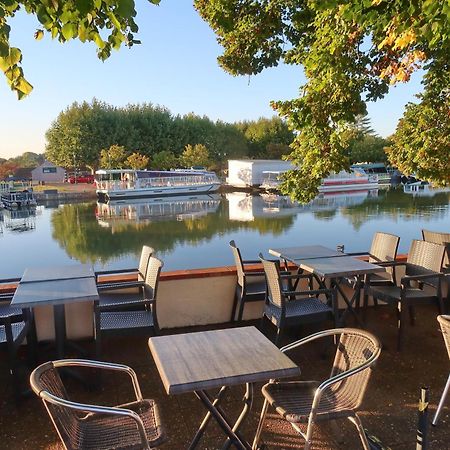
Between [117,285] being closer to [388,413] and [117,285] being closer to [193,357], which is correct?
[193,357]

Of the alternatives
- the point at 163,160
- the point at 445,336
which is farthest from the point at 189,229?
the point at 163,160

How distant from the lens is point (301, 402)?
5.82 feet

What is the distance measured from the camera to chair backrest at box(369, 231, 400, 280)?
373 centimetres

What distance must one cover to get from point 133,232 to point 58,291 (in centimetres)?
1946

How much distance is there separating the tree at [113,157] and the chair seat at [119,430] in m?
41.0

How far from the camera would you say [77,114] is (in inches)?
1683

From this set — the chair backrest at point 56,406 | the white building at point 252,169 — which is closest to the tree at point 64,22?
the chair backrest at point 56,406

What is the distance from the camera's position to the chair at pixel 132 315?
2691mm

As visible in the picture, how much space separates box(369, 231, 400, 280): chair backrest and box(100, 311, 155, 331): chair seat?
209 cm

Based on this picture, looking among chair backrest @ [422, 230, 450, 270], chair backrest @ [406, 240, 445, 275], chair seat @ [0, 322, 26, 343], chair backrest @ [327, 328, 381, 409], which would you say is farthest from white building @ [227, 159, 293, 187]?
chair backrest @ [327, 328, 381, 409]

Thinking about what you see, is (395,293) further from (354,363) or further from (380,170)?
(380,170)

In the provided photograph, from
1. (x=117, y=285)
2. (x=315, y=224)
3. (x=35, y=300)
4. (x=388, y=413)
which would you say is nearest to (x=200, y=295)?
(x=117, y=285)

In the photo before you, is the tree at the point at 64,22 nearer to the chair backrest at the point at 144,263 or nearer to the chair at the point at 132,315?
the chair at the point at 132,315

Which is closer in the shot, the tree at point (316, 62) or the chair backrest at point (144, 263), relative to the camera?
the chair backrest at point (144, 263)
